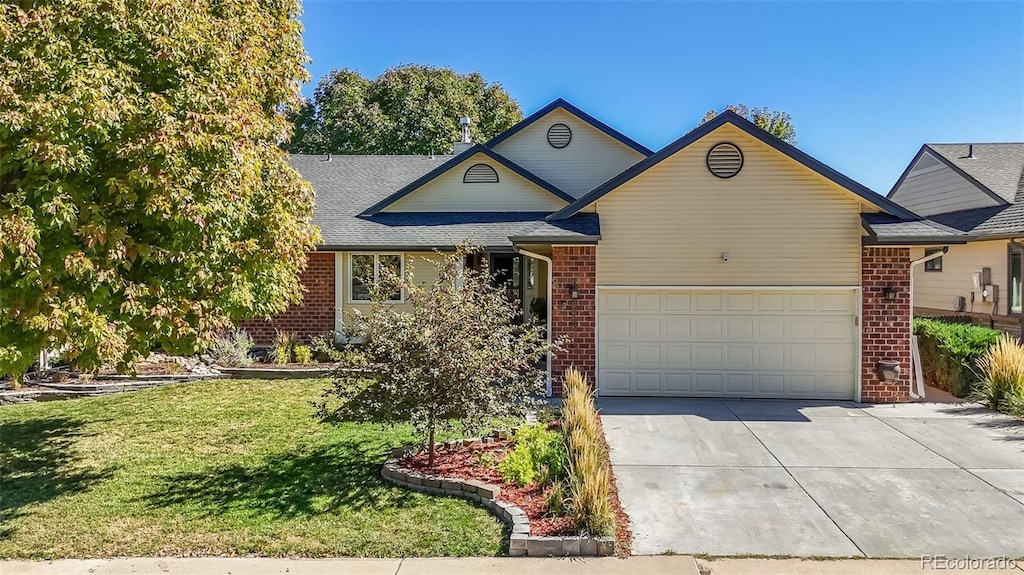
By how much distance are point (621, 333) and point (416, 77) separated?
26.7 m

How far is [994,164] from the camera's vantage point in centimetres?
1636

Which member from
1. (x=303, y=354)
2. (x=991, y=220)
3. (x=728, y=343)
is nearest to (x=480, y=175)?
(x=303, y=354)

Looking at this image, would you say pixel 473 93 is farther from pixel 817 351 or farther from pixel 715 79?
pixel 817 351

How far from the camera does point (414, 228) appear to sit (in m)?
15.2

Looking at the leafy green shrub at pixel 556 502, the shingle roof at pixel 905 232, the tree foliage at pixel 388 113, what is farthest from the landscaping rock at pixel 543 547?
the tree foliage at pixel 388 113

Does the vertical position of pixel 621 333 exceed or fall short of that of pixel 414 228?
it falls short

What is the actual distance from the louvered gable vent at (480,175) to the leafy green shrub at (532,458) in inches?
398

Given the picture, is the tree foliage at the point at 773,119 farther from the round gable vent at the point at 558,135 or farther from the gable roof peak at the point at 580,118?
the round gable vent at the point at 558,135

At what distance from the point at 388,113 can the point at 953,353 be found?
92.7 ft

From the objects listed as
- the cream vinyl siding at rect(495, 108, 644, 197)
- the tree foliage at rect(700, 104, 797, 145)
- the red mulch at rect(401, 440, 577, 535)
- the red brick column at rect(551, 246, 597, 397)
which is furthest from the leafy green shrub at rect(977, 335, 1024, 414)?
the tree foliage at rect(700, 104, 797, 145)

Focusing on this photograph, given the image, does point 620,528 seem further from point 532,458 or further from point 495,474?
point 495,474

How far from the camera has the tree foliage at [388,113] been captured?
103 feet

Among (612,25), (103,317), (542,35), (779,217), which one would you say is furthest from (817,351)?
(103,317)

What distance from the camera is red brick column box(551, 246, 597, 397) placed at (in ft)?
35.3
